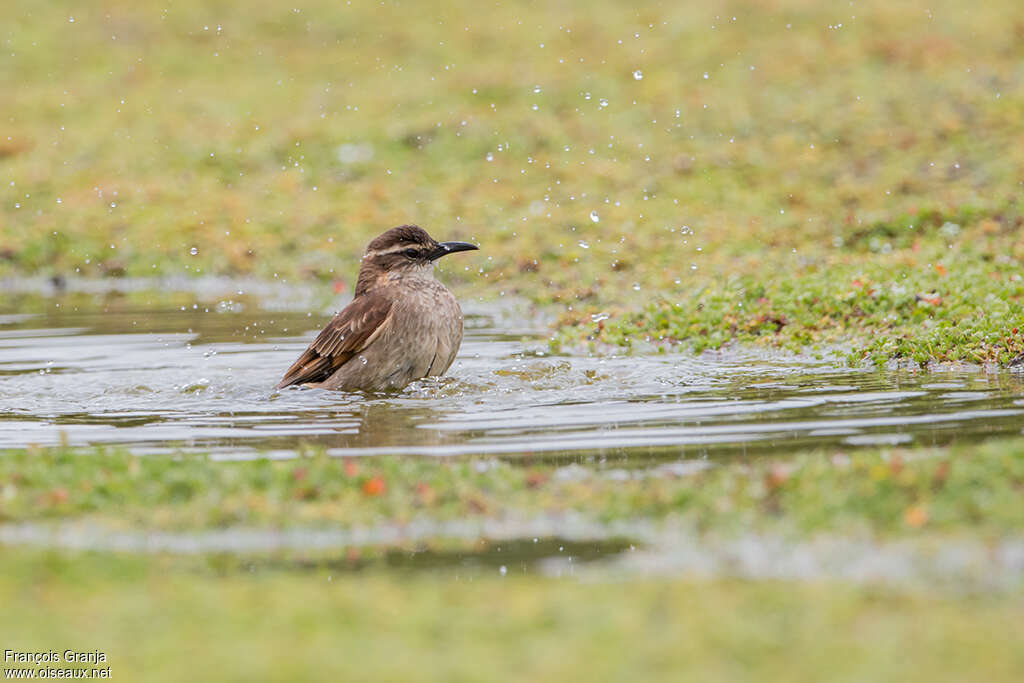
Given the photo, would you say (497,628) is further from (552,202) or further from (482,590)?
(552,202)

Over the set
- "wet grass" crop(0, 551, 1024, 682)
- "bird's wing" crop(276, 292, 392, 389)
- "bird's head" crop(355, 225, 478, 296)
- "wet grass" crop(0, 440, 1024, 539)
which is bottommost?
"wet grass" crop(0, 551, 1024, 682)

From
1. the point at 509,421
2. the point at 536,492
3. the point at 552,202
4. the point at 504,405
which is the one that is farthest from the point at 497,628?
the point at 552,202

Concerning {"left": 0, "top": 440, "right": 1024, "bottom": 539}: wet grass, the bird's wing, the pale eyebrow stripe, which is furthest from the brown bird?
{"left": 0, "top": 440, "right": 1024, "bottom": 539}: wet grass

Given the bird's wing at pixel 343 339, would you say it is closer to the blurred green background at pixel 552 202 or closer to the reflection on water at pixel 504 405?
the reflection on water at pixel 504 405

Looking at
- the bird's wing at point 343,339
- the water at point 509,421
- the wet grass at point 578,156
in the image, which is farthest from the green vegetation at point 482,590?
the wet grass at point 578,156

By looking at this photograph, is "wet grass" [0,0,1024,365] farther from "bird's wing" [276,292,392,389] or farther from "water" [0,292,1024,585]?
"bird's wing" [276,292,392,389]

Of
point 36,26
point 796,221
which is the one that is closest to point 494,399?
point 796,221

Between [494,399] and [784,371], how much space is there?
7.81 feet

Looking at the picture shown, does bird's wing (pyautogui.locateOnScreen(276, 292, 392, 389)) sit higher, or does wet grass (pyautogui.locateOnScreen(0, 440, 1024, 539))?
bird's wing (pyautogui.locateOnScreen(276, 292, 392, 389))

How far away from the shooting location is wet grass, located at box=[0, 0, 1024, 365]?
1398 centimetres

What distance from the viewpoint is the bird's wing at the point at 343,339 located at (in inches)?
466

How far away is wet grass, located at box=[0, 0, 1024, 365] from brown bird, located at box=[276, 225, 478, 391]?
2.10 meters

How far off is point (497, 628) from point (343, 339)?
631 centimetres

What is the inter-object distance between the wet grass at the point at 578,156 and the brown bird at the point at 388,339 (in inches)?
82.7
